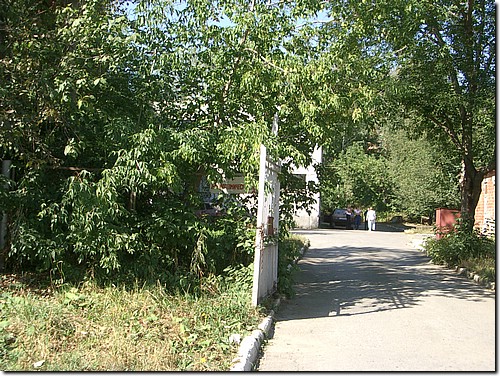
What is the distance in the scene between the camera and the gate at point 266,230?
8578mm

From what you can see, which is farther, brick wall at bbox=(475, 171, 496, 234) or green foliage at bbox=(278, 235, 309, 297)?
brick wall at bbox=(475, 171, 496, 234)

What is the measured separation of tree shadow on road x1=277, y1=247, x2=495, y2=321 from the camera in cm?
1033

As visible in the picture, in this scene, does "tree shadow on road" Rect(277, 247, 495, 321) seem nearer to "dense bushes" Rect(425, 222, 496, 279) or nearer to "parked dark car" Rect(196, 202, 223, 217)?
"dense bushes" Rect(425, 222, 496, 279)

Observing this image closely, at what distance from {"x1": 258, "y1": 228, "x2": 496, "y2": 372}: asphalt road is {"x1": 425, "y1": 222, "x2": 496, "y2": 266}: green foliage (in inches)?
39.1

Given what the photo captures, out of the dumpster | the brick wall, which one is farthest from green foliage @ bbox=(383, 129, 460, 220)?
the dumpster

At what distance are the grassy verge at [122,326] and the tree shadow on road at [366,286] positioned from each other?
5.30ft

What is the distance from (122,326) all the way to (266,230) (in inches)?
121

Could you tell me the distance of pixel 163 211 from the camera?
9.23 meters

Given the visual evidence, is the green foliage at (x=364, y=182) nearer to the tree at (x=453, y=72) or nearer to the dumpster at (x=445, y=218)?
the dumpster at (x=445, y=218)

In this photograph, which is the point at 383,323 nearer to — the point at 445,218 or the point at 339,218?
the point at 445,218

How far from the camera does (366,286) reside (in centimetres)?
1273

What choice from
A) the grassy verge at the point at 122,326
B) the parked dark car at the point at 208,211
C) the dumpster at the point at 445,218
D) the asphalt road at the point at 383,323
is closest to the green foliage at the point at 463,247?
the asphalt road at the point at 383,323

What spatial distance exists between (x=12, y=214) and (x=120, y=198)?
167cm

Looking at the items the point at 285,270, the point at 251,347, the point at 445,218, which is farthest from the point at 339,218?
the point at 251,347
